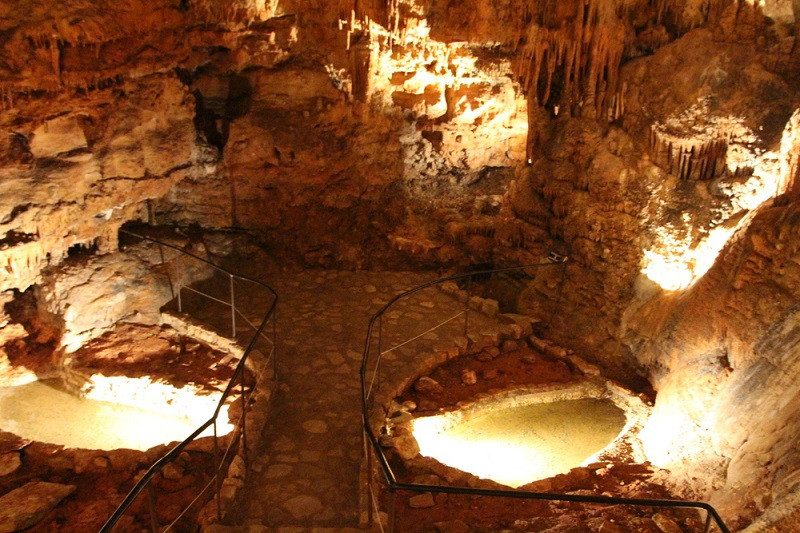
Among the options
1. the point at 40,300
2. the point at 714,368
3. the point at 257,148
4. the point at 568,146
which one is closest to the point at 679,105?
the point at 568,146

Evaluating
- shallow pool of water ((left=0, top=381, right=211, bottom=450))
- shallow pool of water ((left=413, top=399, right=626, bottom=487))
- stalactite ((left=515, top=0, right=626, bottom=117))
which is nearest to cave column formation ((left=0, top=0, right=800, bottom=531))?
stalactite ((left=515, top=0, right=626, bottom=117))

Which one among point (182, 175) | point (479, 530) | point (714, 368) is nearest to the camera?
point (479, 530)

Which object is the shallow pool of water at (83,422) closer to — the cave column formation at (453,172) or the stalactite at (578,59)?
the cave column formation at (453,172)

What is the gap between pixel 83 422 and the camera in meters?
7.88

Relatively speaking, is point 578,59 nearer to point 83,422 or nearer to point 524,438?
point 524,438

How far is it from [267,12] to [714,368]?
794cm

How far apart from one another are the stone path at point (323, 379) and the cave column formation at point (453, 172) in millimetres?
68

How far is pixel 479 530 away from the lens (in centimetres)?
500

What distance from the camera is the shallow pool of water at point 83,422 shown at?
25.0 ft

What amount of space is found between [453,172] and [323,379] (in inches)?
219

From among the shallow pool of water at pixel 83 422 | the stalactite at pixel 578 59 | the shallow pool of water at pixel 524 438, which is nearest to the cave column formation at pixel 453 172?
the stalactite at pixel 578 59

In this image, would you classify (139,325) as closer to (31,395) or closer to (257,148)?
(31,395)

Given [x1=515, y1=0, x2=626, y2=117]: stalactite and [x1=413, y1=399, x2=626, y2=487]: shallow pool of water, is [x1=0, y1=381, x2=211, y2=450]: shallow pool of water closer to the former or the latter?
[x1=413, y1=399, x2=626, y2=487]: shallow pool of water

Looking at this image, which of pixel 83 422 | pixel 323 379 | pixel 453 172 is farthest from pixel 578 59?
pixel 83 422
